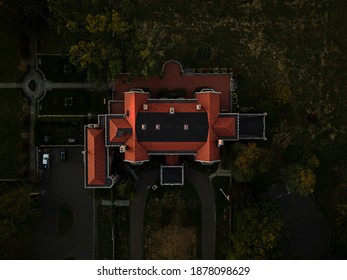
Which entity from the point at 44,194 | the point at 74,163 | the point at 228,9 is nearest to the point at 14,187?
the point at 44,194

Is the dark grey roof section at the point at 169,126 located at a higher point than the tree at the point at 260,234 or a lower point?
higher

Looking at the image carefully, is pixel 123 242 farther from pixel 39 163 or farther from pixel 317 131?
pixel 317 131

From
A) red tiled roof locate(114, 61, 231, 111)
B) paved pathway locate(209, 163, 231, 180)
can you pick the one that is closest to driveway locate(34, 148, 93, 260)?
red tiled roof locate(114, 61, 231, 111)

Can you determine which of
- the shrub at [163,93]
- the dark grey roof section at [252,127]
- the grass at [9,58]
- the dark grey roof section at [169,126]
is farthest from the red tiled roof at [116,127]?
the grass at [9,58]

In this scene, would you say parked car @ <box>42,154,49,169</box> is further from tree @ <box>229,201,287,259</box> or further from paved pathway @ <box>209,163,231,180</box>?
tree @ <box>229,201,287,259</box>

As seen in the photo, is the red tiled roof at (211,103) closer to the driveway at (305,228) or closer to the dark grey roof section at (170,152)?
the dark grey roof section at (170,152)

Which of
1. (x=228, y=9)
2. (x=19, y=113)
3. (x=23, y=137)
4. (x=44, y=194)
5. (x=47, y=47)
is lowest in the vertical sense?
(x=44, y=194)

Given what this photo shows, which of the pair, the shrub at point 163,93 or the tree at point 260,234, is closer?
the tree at point 260,234
